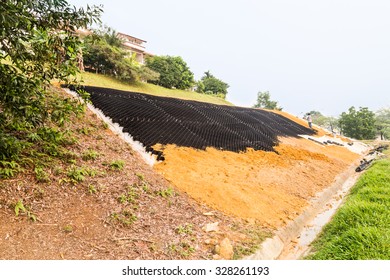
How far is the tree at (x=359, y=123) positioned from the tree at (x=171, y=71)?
1855 centimetres

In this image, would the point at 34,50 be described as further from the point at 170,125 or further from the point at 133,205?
the point at 170,125

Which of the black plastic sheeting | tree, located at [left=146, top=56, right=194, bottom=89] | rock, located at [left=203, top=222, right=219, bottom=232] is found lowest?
rock, located at [left=203, top=222, right=219, bottom=232]

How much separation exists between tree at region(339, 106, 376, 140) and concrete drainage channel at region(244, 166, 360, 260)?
84.8ft

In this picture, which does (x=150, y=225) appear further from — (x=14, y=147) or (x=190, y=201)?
(x=14, y=147)

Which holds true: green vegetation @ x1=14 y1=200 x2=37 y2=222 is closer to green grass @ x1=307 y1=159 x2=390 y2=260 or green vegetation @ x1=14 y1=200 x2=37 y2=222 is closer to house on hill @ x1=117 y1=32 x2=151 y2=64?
green grass @ x1=307 y1=159 x2=390 y2=260

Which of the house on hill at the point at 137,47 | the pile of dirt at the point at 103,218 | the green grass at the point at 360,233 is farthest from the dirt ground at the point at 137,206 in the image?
the house on hill at the point at 137,47

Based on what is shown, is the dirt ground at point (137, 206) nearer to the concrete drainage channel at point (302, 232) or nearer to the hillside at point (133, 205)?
the hillside at point (133, 205)

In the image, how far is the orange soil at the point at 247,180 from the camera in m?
5.26

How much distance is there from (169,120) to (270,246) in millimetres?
6059

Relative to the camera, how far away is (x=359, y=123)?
97.7 feet

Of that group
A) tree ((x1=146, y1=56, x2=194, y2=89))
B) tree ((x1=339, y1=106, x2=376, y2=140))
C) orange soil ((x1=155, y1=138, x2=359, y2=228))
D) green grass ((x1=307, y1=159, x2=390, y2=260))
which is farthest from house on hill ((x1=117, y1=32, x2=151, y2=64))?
green grass ((x1=307, y1=159, x2=390, y2=260))

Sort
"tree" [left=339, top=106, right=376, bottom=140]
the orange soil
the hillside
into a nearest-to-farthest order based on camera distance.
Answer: the hillside < the orange soil < "tree" [left=339, top=106, right=376, bottom=140]

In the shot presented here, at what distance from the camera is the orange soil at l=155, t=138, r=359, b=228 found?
5.26 m

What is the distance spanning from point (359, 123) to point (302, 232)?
97.1 ft
